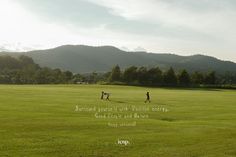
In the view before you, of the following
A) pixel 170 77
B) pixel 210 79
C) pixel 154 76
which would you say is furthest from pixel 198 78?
pixel 154 76

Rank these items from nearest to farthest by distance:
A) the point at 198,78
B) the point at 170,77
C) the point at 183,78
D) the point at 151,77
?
the point at 170,77 → the point at 151,77 → the point at 183,78 → the point at 198,78

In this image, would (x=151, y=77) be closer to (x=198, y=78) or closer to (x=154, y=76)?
(x=154, y=76)

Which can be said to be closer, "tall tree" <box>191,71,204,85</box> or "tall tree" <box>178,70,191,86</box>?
"tall tree" <box>178,70,191,86</box>

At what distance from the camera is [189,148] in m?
25.4

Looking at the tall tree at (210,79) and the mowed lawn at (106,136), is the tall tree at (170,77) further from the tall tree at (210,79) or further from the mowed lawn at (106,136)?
the mowed lawn at (106,136)

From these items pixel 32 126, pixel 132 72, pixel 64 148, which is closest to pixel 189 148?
pixel 64 148

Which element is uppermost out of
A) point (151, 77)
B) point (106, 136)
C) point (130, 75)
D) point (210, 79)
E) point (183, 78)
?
point (130, 75)

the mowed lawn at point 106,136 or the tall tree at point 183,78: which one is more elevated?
the tall tree at point 183,78

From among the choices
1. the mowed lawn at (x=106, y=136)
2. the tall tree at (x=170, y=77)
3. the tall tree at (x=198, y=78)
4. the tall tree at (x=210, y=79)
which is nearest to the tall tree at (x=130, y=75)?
the tall tree at (x=170, y=77)

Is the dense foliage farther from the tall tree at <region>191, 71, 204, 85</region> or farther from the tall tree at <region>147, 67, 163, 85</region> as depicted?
the tall tree at <region>191, 71, 204, 85</region>

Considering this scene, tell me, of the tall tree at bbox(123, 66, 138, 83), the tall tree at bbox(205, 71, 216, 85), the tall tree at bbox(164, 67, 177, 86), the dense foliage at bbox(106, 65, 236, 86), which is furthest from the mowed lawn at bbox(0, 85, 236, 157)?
the tall tree at bbox(205, 71, 216, 85)

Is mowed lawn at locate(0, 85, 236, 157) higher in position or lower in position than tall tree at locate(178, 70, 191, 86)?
lower

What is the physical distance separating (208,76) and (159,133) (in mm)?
169405

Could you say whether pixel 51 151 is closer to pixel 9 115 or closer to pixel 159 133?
pixel 159 133
